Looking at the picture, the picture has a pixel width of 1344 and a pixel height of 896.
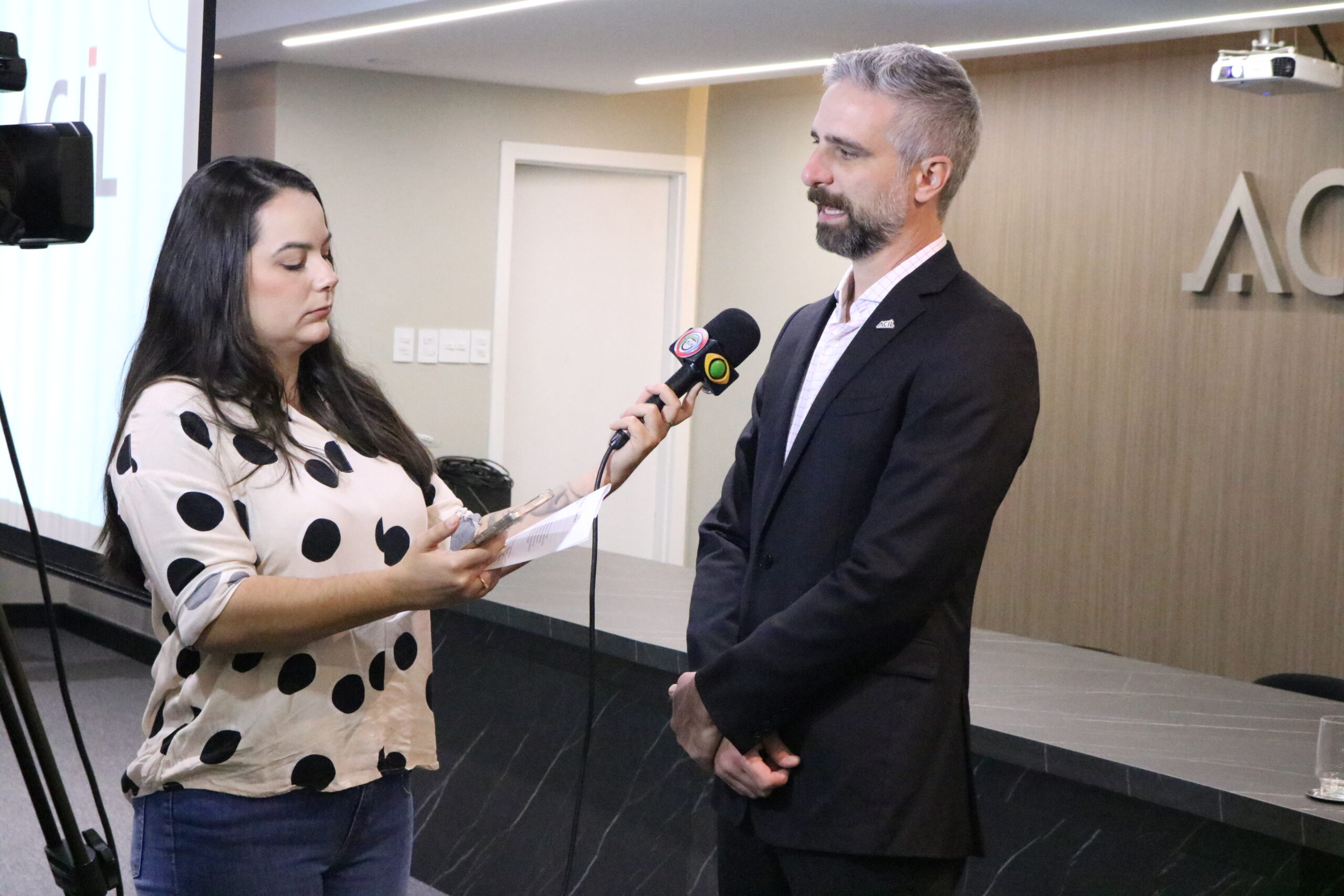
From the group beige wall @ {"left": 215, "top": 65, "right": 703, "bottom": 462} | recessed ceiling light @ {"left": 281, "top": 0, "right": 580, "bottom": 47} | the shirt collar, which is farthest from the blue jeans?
beige wall @ {"left": 215, "top": 65, "right": 703, "bottom": 462}

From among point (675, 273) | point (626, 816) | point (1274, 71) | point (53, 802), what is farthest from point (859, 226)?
point (675, 273)

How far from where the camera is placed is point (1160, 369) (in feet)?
15.7

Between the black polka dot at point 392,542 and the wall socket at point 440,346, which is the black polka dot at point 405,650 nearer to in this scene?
the black polka dot at point 392,542

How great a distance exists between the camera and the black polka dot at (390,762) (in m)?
1.48

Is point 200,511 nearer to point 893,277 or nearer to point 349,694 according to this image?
point 349,694

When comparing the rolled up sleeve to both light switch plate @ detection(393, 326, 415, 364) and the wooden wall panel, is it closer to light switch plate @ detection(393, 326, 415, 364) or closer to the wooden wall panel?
the wooden wall panel

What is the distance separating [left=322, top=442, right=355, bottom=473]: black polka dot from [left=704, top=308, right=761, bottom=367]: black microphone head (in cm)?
44

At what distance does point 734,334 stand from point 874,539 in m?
0.30

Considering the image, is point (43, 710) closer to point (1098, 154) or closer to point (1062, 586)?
point (1062, 586)

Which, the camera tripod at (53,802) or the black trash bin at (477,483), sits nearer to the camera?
the camera tripod at (53,802)

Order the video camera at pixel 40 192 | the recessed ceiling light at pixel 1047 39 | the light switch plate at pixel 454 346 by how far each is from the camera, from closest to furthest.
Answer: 1. the video camera at pixel 40 192
2. the recessed ceiling light at pixel 1047 39
3. the light switch plate at pixel 454 346

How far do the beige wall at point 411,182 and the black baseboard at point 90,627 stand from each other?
4.94ft

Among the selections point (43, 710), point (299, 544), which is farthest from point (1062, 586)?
point (299, 544)

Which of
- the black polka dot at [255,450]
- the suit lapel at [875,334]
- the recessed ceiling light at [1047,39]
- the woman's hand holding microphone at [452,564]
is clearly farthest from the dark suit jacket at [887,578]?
the recessed ceiling light at [1047,39]
